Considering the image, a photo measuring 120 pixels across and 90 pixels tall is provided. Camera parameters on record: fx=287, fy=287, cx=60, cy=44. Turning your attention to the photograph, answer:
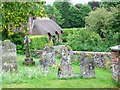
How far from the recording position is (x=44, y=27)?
9.76m

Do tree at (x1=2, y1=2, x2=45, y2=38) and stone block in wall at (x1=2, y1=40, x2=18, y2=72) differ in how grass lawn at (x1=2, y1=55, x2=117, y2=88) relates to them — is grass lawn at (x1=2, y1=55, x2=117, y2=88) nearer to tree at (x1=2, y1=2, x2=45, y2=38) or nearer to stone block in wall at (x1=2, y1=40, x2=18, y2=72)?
stone block in wall at (x1=2, y1=40, x2=18, y2=72)

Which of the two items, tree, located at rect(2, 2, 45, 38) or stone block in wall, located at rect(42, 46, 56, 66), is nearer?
tree, located at rect(2, 2, 45, 38)

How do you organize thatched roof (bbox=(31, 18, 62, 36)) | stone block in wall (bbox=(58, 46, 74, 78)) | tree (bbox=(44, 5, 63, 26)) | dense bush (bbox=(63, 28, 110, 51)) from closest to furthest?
stone block in wall (bbox=(58, 46, 74, 78))
dense bush (bbox=(63, 28, 110, 51))
tree (bbox=(44, 5, 63, 26))
thatched roof (bbox=(31, 18, 62, 36))

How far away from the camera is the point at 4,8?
9.68 ft

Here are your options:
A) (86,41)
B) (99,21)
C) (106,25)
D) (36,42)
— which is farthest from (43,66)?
(36,42)

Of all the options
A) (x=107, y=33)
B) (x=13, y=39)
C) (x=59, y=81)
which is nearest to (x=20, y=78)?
(x=59, y=81)

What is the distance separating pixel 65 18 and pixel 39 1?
631cm

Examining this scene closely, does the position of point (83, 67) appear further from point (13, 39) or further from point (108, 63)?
point (13, 39)

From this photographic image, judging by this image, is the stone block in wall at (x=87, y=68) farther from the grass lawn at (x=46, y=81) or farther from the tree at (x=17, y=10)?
the tree at (x=17, y=10)

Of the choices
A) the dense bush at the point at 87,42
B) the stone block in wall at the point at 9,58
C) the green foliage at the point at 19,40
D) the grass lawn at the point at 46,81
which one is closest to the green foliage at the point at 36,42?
the green foliage at the point at 19,40

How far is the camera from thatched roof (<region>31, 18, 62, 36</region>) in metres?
9.52

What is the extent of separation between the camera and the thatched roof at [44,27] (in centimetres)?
952

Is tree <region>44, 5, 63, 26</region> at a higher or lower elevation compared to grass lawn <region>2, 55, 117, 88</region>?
higher

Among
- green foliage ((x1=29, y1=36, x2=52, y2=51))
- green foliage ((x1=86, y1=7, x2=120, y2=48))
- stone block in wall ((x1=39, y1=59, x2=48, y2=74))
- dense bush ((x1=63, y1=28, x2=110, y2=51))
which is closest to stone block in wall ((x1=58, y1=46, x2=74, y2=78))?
stone block in wall ((x1=39, y1=59, x2=48, y2=74))
